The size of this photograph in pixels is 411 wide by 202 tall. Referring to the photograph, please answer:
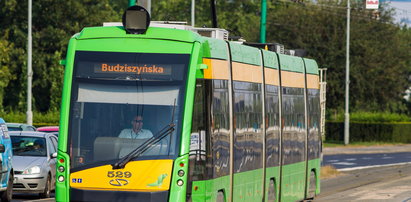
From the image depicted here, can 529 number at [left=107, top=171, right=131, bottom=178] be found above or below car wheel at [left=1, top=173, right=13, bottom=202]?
above

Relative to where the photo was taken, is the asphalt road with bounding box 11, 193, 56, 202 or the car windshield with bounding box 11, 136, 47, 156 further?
the car windshield with bounding box 11, 136, 47, 156

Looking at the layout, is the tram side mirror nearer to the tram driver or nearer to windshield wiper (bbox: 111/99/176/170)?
windshield wiper (bbox: 111/99/176/170)

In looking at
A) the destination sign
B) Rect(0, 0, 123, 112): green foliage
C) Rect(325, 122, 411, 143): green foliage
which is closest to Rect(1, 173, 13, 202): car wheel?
the destination sign

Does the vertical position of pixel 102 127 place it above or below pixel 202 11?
below

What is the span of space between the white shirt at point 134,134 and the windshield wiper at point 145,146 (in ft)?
0.24

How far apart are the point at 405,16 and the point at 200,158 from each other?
328 ft

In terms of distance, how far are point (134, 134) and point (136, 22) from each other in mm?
1533

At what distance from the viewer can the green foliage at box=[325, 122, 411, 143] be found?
227ft

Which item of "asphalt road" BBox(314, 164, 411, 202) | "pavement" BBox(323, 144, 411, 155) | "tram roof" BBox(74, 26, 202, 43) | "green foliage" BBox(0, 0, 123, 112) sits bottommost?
"pavement" BBox(323, 144, 411, 155)

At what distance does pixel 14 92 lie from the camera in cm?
7300

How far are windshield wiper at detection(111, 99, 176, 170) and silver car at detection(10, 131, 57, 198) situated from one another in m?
10.3

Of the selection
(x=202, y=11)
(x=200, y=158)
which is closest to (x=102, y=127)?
(x=200, y=158)

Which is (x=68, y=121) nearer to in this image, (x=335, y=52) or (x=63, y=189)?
(x=63, y=189)

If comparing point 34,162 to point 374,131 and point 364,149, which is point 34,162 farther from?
point 374,131
